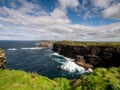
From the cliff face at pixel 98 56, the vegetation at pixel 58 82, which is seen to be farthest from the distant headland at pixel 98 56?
the vegetation at pixel 58 82

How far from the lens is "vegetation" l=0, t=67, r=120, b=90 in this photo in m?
20.6

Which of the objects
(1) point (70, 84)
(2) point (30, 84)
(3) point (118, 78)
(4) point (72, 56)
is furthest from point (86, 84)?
(4) point (72, 56)

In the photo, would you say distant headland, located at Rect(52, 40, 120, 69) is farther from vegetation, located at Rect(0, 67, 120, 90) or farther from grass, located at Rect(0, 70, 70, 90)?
grass, located at Rect(0, 70, 70, 90)

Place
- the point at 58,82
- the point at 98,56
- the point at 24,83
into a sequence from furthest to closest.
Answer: the point at 98,56 < the point at 58,82 < the point at 24,83

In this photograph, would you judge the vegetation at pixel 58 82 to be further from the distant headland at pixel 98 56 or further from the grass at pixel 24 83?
the distant headland at pixel 98 56

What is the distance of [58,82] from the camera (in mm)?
25125

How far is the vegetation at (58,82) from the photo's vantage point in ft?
67.6

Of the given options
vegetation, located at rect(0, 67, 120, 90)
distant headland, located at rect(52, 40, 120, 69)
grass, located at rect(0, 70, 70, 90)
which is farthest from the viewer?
distant headland, located at rect(52, 40, 120, 69)

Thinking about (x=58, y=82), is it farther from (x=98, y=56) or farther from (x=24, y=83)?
(x=98, y=56)

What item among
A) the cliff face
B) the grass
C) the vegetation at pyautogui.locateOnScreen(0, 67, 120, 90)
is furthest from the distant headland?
the grass

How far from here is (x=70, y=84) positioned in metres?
Answer: 24.6

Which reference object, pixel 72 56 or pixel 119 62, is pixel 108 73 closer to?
pixel 119 62

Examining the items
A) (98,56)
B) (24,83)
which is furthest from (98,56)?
(24,83)

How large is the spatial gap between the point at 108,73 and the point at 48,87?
10.3 m
